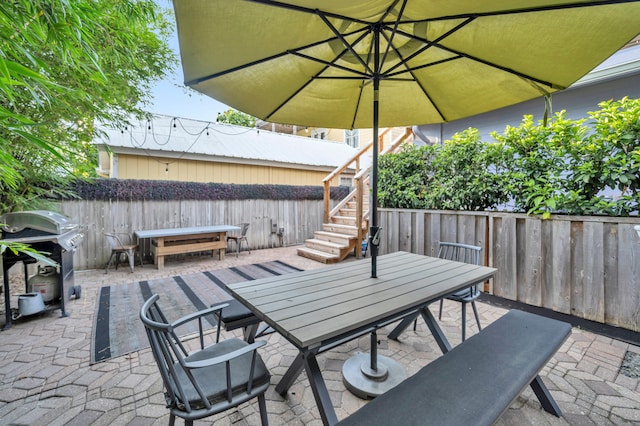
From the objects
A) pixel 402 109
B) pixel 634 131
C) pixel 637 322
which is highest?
pixel 402 109

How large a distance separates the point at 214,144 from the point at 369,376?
30.1 ft

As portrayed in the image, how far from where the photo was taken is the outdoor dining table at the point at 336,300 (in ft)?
Answer: 4.61

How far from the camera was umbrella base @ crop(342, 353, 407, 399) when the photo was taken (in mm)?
1950

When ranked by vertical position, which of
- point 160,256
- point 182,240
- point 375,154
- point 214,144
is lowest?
point 160,256

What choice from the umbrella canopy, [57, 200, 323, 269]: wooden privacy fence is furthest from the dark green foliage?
the umbrella canopy

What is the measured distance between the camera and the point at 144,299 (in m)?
3.95

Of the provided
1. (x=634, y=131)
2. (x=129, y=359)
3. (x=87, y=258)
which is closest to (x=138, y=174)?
(x=87, y=258)

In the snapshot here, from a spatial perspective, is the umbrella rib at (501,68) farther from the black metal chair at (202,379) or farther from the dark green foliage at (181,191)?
the dark green foliage at (181,191)

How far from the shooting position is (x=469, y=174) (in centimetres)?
380

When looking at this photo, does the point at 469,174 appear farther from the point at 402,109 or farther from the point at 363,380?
the point at 363,380

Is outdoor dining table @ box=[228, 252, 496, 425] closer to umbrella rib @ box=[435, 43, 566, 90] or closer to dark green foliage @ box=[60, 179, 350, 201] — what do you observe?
umbrella rib @ box=[435, 43, 566, 90]

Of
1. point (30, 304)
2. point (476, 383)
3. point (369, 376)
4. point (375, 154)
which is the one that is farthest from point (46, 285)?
point (476, 383)

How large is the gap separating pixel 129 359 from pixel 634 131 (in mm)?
5273

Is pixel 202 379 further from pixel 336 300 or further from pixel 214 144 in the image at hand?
pixel 214 144
